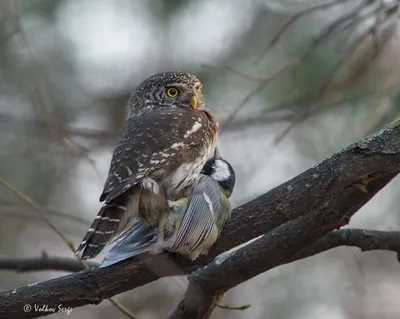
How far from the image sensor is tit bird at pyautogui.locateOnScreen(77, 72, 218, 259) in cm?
302

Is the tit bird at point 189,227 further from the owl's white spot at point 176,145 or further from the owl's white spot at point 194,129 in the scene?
the owl's white spot at point 194,129

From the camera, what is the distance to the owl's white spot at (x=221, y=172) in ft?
11.2

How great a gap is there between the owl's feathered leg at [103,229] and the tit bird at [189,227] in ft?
0.16

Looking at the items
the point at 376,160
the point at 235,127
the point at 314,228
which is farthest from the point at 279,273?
the point at 376,160

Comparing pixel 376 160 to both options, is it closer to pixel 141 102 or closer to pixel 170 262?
pixel 170 262

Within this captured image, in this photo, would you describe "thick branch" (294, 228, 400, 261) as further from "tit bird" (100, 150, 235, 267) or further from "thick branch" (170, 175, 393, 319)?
"tit bird" (100, 150, 235, 267)

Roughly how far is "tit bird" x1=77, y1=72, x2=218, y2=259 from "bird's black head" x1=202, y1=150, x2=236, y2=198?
0.04m

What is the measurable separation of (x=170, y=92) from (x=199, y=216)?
1.60 meters

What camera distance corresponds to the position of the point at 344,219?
9.53 ft

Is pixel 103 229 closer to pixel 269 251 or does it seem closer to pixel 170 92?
pixel 269 251

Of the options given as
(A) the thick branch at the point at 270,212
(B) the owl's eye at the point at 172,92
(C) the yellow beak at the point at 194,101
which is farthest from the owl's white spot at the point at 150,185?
(B) the owl's eye at the point at 172,92

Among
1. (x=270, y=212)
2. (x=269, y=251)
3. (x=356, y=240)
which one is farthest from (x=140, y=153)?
(x=356, y=240)

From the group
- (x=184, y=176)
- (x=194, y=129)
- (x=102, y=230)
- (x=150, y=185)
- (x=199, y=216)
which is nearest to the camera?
(x=102, y=230)

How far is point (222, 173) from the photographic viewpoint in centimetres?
345
